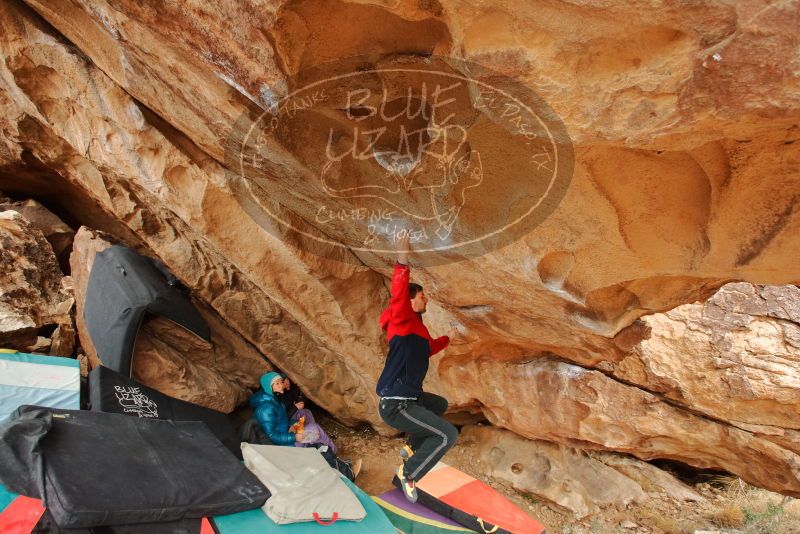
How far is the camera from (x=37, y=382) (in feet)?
13.1

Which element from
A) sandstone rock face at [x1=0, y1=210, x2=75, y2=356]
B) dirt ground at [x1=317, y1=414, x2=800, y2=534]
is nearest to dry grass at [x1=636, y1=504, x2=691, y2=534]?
dirt ground at [x1=317, y1=414, x2=800, y2=534]

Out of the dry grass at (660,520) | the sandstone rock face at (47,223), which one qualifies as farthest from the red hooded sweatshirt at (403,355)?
the sandstone rock face at (47,223)

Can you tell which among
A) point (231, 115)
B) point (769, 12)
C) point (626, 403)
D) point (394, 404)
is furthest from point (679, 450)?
point (231, 115)

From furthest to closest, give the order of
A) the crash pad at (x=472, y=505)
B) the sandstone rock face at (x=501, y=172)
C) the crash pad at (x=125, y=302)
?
1. the crash pad at (x=125, y=302)
2. the crash pad at (x=472, y=505)
3. the sandstone rock face at (x=501, y=172)

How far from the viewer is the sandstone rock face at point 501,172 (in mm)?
1735

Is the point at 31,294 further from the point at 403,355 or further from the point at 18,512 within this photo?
the point at 403,355

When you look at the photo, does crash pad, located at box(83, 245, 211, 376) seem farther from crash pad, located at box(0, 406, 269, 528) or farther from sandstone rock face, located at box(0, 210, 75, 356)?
crash pad, located at box(0, 406, 269, 528)

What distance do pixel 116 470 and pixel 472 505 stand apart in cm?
231

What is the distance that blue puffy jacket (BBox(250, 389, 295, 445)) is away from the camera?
4516 millimetres

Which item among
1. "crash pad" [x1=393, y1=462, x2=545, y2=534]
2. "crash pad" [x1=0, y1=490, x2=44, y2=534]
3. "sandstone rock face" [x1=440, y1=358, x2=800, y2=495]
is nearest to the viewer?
"crash pad" [x1=0, y1=490, x2=44, y2=534]

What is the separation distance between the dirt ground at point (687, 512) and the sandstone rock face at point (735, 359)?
0.96m

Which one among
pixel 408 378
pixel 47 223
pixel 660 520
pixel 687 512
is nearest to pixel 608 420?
pixel 660 520

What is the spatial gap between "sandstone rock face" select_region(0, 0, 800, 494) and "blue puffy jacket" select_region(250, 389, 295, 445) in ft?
1.34

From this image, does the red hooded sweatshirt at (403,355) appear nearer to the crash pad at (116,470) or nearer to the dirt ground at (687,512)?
the crash pad at (116,470)
